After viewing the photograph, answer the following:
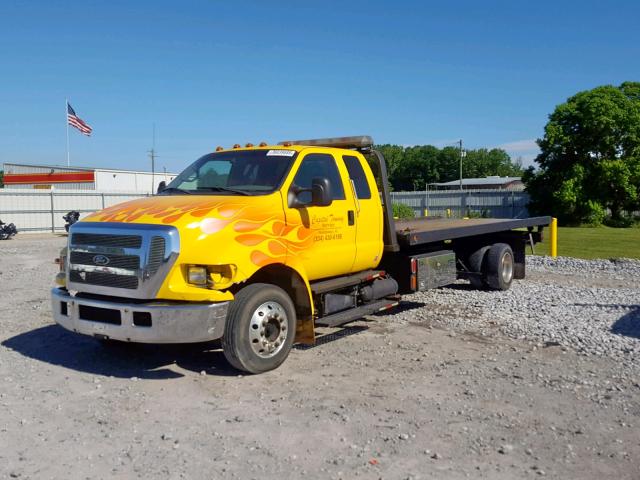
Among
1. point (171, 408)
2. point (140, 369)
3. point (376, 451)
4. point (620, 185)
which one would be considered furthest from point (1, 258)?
point (620, 185)

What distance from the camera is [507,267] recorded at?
464 inches

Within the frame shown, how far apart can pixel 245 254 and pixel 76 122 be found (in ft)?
139

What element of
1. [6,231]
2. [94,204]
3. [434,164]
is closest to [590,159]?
[94,204]

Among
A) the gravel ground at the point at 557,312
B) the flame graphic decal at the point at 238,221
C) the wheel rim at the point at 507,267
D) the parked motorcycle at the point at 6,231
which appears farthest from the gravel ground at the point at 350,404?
the parked motorcycle at the point at 6,231

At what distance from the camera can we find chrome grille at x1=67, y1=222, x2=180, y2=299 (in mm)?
5848

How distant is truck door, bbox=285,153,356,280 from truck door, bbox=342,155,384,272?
0.14 m

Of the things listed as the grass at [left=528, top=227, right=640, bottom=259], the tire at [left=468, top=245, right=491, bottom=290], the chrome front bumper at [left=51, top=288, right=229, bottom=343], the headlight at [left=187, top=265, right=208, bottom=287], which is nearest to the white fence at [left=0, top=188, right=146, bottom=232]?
the grass at [left=528, top=227, right=640, bottom=259]

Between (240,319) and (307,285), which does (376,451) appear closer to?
(240,319)

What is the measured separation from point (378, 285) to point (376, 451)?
13.2ft

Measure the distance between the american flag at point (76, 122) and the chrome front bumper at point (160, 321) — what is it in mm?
41340

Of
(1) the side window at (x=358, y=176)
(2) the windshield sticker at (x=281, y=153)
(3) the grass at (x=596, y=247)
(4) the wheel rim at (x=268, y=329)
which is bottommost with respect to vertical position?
(3) the grass at (x=596, y=247)

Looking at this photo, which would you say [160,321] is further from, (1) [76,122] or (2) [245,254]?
(1) [76,122]

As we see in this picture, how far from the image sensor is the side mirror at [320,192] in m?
6.88

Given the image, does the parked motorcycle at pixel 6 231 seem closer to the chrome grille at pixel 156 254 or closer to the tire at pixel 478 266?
the tire at pixel 478 266
